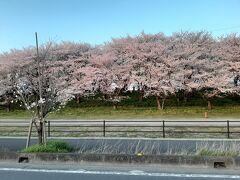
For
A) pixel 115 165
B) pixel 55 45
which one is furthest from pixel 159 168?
pixel 55 45

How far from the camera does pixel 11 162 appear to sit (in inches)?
354

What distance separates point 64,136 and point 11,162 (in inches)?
359

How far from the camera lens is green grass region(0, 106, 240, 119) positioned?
102 feet

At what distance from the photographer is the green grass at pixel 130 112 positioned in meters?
31.0

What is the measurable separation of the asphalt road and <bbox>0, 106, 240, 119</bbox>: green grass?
21.9m

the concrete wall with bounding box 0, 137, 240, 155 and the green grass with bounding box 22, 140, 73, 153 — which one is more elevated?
the green grass with bounding box 22, 140, 73, 153

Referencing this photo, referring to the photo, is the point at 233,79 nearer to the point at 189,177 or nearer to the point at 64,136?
the point at 64,136

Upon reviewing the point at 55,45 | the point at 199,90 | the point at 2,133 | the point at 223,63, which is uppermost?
the point at 55,45

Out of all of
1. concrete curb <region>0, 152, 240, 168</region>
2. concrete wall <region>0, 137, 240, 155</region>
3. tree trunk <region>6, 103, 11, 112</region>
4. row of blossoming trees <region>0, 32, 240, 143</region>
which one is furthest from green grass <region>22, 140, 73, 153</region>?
tree trunk <region>6, 103, 11, 112</region>

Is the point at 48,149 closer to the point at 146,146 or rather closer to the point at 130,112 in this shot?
the point at 146,146

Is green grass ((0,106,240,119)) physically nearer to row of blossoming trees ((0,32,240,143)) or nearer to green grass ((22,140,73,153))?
row of blossoming trees ((0,32,240,143))

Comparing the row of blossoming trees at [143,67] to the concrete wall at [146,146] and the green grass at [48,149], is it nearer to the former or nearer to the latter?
the concrete wall at [146,146]

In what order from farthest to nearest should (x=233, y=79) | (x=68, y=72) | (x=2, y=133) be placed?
(x=68, y=72)
(x=233, y=79)
(x=2, y=133)

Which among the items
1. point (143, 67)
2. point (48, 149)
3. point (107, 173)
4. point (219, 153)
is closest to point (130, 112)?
point (143, 67)
